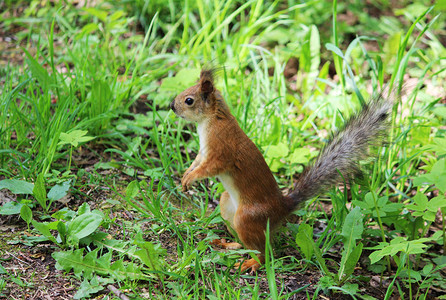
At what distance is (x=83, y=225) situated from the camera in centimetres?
230

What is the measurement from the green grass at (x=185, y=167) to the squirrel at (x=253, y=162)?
16 centimetres

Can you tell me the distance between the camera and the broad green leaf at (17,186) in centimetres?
245

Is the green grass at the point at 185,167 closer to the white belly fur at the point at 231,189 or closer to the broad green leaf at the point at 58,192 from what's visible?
the broad green leaf at the point at 58,192

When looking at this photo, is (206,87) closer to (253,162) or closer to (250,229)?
(253,162)

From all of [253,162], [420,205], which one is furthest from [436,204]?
[253,162]

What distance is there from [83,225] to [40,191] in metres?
0.35

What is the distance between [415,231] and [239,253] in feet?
3.34

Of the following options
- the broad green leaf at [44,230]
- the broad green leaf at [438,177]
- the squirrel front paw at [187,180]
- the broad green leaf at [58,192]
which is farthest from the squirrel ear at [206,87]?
Result: the broad green leaf at [438,177]

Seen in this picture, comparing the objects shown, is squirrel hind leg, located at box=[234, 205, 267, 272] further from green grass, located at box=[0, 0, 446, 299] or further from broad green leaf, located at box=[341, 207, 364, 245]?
broad green leaf, located at box=[341, 207, 364, 245]

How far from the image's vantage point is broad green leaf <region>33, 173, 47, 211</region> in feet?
8.11

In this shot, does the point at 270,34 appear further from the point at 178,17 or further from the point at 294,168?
the point at 294,168

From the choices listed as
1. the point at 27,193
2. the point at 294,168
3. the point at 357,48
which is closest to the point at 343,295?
the point at 294,168

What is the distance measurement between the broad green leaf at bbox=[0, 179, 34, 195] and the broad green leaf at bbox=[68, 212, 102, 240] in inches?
13.5

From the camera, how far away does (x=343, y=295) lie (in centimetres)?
237
